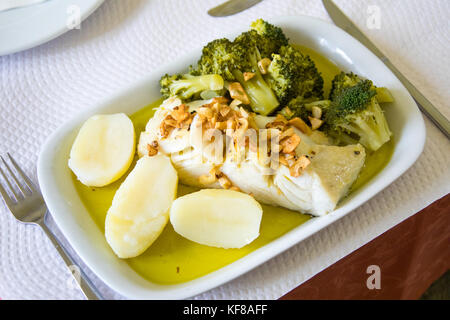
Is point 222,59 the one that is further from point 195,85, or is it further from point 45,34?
point 45,34

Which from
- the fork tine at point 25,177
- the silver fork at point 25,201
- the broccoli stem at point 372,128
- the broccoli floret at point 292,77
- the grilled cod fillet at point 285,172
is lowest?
the silver fork at point 25,201

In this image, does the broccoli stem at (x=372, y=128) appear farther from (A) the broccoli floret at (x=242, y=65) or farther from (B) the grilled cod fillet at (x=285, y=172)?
(A) the broccoli floret at (x=242, y=65)

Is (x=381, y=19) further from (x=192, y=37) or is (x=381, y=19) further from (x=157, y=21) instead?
(x=157, y=21)

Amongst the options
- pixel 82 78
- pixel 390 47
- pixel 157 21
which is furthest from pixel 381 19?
pixel 82 78

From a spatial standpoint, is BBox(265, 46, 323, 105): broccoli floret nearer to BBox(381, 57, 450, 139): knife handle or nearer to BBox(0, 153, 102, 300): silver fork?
BBox(381, 57, 450, 139): knife handle

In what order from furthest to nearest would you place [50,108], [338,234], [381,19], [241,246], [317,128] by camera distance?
[381,19] → [50,108] → [317,128] → [338,234] → [241,246]

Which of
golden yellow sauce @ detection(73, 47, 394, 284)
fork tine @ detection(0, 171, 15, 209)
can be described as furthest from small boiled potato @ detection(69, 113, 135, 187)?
fork tine @ detection(0, 171, 15, 209)

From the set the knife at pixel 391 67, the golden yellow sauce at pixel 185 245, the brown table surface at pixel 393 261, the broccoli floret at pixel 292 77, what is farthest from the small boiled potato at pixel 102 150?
the knife at pixel 391 67
